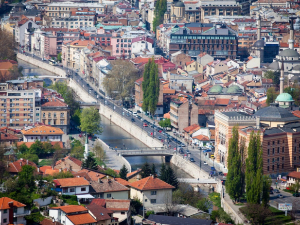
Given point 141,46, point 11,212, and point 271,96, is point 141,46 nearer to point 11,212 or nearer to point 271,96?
point 271,96

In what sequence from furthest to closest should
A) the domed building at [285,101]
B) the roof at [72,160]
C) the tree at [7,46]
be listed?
1. the tree at [7,46]
2. the domed building at [285,101]
3. the roof at [72,160]

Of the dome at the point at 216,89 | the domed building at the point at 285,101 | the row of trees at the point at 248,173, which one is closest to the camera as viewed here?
the row of trees at the point at 248,173

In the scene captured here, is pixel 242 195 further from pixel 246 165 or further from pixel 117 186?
pixel 117 186

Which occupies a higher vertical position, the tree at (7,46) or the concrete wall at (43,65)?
the tree at (7,46)

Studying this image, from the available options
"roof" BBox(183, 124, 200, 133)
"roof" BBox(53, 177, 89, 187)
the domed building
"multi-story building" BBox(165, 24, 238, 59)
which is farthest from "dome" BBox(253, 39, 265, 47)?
"roof" BBox(53, 177, 89, 187)

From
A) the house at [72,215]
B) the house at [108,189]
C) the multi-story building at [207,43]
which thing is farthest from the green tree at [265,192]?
the multi-story building at [207,43]

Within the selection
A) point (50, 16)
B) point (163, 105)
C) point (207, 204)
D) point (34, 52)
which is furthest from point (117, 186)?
point (50, 16)

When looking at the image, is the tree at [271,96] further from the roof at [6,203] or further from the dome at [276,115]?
the roof at [6,203]
